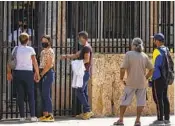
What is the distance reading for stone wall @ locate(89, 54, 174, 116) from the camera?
36.3 feet

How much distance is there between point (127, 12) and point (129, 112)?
2.15 metres

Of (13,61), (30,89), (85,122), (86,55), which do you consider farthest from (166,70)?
(13,61)

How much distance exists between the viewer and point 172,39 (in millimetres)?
11875

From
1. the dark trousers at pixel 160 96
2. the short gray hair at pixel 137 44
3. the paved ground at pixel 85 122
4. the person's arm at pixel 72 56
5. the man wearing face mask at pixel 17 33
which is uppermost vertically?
the man wearing face mask at pixel 17 33

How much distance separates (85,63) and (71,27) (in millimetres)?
1061

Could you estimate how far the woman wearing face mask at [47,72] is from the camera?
10.1 metres

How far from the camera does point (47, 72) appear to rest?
10.2 m

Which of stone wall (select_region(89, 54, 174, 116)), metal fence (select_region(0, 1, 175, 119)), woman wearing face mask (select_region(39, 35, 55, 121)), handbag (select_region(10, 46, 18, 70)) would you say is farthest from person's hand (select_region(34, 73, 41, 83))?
stone wall (select_region(89, 54, 174, 116))

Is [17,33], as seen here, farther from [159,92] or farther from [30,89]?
[159,92]

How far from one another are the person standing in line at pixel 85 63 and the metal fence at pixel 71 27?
0.46 meters

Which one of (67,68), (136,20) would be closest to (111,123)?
(67,68)

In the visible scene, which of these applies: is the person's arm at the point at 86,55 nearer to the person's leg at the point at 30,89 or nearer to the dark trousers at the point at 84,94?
the dark trousers at the point at 84,94

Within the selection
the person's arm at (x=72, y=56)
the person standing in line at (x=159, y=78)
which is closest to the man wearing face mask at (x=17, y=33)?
the person's arm at (x=72, y=56)

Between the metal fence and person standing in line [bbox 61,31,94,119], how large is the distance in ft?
1.52
